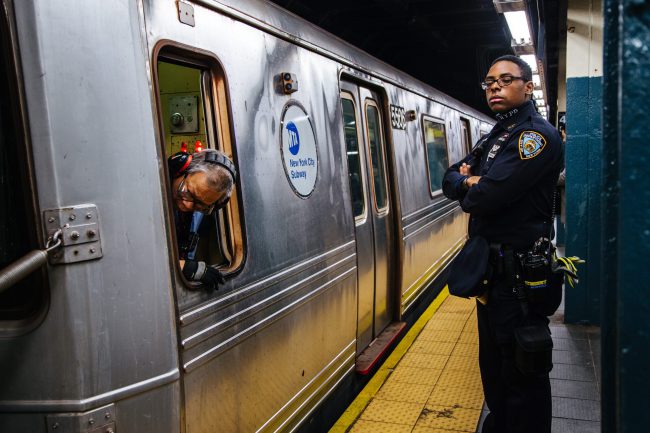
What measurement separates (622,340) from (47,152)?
161 cm

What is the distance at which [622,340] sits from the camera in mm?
732

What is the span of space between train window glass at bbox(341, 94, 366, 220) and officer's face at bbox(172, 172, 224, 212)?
2.05 meters

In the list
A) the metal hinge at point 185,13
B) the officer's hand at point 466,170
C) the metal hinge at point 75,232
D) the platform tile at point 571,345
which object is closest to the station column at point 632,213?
the metal hinge at point 75,232

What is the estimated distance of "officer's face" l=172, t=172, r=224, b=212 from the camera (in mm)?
2264

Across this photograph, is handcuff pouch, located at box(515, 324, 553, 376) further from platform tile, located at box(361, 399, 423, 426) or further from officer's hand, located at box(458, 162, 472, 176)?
platform tile, located at box(361, 399, 423, 426)

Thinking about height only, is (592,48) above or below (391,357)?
above

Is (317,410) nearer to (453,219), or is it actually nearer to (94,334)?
(94,334)

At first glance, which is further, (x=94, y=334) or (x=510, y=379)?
(x=510, y=379)

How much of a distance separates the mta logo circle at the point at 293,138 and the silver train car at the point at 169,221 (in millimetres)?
16

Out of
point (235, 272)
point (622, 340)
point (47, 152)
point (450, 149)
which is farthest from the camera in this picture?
point (450, 149)

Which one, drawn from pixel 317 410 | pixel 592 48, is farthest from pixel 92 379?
pixel 592 48

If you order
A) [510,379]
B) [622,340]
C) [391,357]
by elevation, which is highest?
[622,340]

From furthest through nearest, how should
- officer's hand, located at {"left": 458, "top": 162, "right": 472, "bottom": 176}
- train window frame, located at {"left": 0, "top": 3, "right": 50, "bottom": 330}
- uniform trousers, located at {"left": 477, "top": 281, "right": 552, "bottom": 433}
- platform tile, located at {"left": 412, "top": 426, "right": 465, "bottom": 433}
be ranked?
1. platform tile, located at {"left": 412, "top": 426, "right": 465, "bottom": 433}
2. officer's hand, located at {"left": 458, "top": 162, "right": 472, "bottom": 176}
3. uniform trousers, located at {"left": 477, "top": 281, "right": 552, "bottom": 433}
4. train window frame, located at {"left": 0, "top": 3, "right": 50, "bottom": 330}

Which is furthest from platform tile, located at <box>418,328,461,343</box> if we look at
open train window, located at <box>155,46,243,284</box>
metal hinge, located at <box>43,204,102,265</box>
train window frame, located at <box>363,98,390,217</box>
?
metal hinge, located at <box>43,204,102,265</box>
